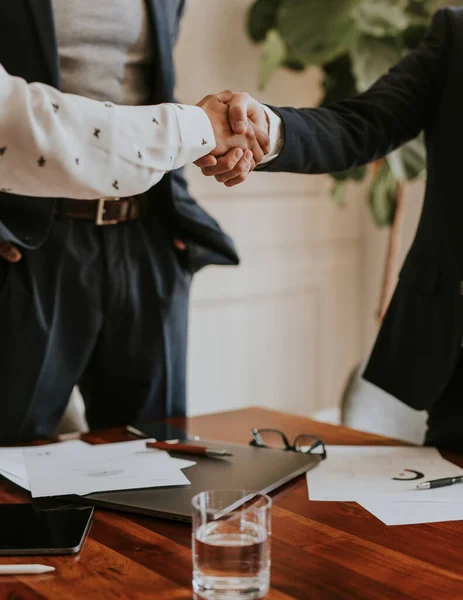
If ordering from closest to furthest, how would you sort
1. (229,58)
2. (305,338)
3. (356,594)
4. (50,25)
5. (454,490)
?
(356,594) → (454,490) → (50,25) → (229,58) → (305,338)

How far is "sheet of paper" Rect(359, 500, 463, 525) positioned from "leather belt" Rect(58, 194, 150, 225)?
668 mm

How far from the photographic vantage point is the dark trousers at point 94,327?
4.31ft

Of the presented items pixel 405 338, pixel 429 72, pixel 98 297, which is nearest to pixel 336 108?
pixel 429 72

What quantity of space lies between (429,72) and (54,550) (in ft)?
3.28

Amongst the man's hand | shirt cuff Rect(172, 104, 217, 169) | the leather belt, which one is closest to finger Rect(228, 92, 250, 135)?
shirt cuff Rect(172, 104, 217, 169)

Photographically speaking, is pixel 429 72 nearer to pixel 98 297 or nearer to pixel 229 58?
pixel 98 297

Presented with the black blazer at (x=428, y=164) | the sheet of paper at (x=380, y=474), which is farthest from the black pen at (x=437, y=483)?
the black blazer at (x=428, y=164)

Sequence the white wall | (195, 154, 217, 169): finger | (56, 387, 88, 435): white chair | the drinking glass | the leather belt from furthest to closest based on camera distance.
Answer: the white wall → (56, 387, 88, 435): white chair → the leather belt → (195, 154, 217, 169): finger → the drinking glass

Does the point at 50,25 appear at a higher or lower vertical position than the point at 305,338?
higher

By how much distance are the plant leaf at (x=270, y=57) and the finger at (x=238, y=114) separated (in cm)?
169

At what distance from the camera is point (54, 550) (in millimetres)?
784

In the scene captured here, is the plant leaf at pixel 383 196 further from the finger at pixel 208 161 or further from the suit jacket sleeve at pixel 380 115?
the finger at pixel 208 161

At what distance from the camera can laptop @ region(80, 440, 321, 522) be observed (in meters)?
0.90

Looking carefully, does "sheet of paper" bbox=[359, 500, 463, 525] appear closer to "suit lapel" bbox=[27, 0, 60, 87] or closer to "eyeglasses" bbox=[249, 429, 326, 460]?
"eyeglasses" bbox=[249, 429, 326, 460]
